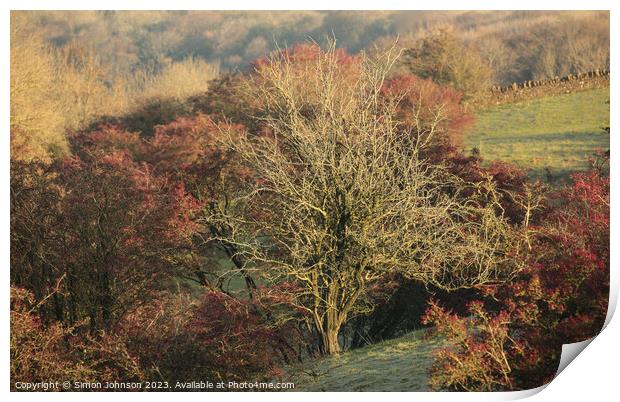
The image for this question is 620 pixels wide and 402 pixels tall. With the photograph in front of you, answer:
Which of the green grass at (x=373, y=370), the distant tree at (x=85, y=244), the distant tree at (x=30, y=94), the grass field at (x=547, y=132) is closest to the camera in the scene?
the green grass at (x=373, y=370)

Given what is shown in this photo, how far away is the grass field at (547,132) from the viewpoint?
17297 mm

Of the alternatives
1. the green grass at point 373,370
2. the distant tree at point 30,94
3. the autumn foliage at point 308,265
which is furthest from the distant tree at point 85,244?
the green grass at point 373,370

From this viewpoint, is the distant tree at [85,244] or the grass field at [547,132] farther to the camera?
the grass field at [547,132]

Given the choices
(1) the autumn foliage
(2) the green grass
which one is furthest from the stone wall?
(2) the green grass

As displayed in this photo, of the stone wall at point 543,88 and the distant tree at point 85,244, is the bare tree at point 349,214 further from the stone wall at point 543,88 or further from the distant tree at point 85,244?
the stone wall at point 543,88

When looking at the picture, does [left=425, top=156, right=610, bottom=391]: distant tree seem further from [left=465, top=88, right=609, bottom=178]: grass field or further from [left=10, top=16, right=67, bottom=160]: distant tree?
[left=10, top=16, right=67, bottom=160]: distant tree

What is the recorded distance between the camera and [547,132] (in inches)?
778

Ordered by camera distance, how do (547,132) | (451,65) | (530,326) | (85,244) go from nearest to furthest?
1. (530,326)
2. (85,244)
3. (547,132)
4. (451,65)

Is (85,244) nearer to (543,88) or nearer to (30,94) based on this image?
(30,94)

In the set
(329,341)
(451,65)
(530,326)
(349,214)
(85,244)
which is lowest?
(329,341)

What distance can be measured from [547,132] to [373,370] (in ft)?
30.1

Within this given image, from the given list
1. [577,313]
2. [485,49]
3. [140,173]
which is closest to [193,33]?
[140,173]

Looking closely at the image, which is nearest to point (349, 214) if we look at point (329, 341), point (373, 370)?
point (329, 341)

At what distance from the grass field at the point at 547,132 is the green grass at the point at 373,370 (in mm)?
5828
